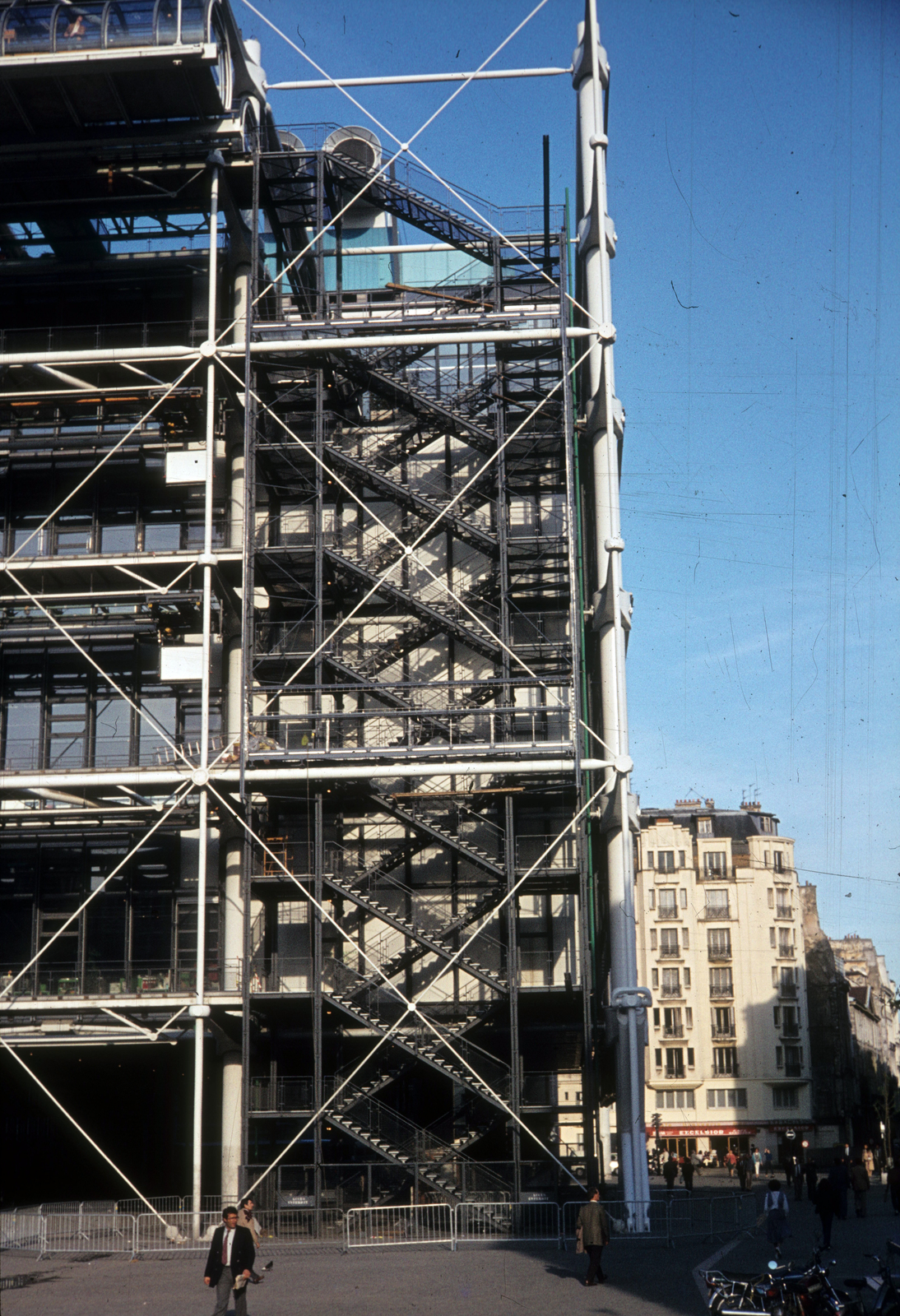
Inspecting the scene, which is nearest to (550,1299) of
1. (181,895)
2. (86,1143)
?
(181,895)

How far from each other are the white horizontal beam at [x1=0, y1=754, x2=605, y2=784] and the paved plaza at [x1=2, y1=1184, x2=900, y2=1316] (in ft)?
29.5

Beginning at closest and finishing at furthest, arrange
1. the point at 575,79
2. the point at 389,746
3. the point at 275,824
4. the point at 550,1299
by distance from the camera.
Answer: the point at 550,1299
the point at 389,746
the point at 275,824
the point at 575,79

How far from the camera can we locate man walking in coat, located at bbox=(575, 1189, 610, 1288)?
776 inches

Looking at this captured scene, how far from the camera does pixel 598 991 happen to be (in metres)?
32.7

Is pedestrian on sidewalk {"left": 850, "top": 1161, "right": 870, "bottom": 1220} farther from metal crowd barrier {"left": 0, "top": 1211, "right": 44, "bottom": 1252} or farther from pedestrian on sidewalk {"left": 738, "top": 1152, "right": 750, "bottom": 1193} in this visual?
metal crowd barrier {"left": 0, "top": 1211, "right": 44, "bottom": 1252}

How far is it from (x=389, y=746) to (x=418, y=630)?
3.07 meters

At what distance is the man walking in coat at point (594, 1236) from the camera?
64.7 feet

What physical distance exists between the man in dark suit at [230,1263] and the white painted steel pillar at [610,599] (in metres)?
13.1

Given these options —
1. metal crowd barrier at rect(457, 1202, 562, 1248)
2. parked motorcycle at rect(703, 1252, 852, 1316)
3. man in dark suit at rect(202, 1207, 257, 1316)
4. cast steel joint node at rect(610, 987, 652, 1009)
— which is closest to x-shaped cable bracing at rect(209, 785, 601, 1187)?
metal crowd barrier at rect(457, 1202, 562, 1248)

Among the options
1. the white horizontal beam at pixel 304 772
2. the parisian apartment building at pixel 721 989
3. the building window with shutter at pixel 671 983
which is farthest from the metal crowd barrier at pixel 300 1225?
the building window with shutter at pixel 671 983

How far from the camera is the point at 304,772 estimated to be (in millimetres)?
29875

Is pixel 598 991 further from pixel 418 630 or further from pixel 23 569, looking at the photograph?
pixel 23 569

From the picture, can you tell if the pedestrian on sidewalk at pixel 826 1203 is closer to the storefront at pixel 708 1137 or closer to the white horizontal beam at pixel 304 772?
the white horizontal beam at pixel 304 772

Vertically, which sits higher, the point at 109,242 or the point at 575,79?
the point at 575,79
